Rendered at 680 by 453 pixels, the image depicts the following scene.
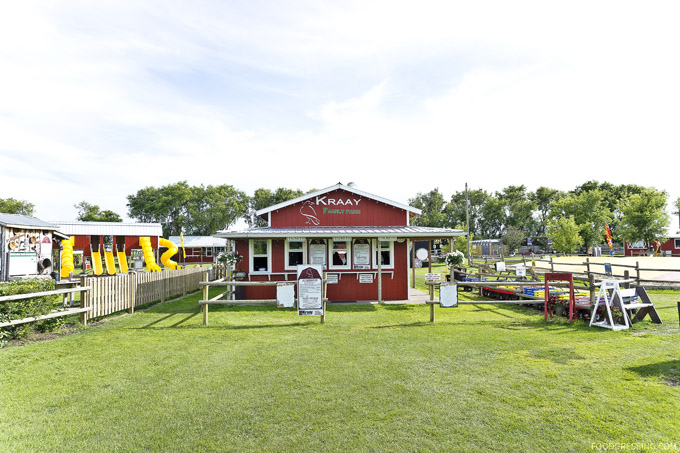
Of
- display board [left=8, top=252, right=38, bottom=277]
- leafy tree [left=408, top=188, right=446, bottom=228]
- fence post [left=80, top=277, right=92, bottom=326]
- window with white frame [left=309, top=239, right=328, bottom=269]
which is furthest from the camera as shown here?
leafy tree [left=408, top=188, right=446, bottom=228]

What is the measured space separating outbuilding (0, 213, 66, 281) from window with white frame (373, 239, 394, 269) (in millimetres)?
13306

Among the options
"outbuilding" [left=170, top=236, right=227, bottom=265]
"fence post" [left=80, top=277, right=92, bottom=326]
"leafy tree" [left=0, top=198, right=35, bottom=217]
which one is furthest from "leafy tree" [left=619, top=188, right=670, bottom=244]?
"leafy tree" [left=0, top=198, right=35, bottom=217]

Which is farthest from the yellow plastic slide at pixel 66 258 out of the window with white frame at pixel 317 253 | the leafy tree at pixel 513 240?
the leafy tree at pixel 513 240

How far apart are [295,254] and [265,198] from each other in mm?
60757

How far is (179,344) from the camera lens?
311 inches

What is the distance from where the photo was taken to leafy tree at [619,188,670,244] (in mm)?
46219

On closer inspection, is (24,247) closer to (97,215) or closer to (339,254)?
(339,254)

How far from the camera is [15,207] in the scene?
5306 cm

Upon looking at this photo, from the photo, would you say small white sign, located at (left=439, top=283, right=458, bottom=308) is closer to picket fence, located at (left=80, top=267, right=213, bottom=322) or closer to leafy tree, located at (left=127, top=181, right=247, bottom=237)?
picket fence, located at (left=80, top=267, right=213, bottom=322)

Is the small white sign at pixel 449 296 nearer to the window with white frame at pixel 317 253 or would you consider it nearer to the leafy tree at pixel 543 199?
the window with white frame at pixel 317 253

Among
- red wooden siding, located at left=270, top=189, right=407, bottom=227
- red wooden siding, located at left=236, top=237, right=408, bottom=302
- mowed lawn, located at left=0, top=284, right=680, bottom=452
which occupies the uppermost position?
red wooden siding, located at left=270, top=189, right=407, bottom=227

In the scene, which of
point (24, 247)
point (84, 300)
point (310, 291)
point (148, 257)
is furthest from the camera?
point (148, 257)

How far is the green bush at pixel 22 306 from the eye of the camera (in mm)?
7836

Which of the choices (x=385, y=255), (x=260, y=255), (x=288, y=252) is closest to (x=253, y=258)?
Answer: (x=260, y=255)
